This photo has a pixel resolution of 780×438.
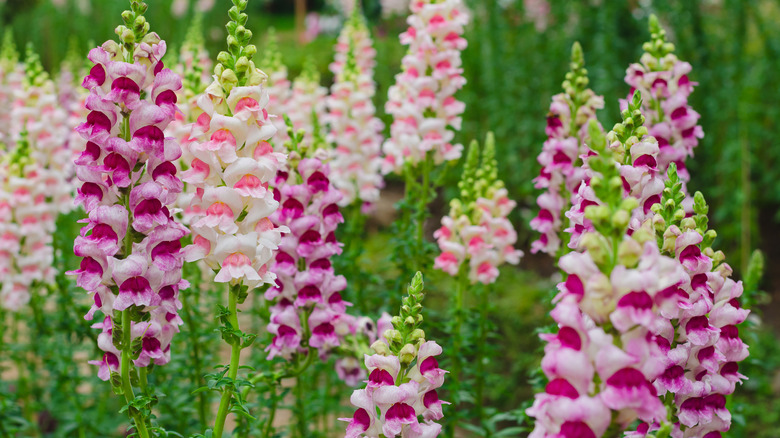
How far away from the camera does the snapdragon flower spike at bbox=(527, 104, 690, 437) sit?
1433 millimetres

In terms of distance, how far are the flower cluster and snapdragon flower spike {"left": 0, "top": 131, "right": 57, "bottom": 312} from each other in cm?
151

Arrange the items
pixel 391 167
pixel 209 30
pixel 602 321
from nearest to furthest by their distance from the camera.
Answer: pixel 602 321 → pixel 391 167 → pixel 209 30

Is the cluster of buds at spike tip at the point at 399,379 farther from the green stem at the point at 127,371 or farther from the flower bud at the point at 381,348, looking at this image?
the green stem at the point at 127,371

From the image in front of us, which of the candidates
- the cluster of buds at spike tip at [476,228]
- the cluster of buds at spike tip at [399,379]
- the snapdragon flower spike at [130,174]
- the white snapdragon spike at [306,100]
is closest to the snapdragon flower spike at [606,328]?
the cluster of buds at spike tip at [399,379]

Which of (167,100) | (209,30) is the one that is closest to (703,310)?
(167,100)

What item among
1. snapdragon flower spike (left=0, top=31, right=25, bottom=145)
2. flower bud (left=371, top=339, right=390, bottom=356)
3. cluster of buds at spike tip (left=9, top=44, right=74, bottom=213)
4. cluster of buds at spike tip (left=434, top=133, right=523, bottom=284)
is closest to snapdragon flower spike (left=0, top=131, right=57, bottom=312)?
cluster of buds at spike tip (left=9, top=44, right=74, bottom=213)

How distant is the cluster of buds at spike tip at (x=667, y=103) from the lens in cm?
289

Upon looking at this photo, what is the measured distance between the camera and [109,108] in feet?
6.73

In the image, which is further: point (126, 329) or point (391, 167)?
point (391, 167)

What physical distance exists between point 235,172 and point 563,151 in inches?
61.0

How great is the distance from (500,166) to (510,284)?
5.03 ft

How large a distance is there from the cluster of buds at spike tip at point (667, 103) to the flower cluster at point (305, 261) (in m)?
1.32

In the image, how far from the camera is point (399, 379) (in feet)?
6.62

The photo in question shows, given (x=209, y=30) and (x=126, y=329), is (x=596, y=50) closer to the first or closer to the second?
(x=126, y=329)
